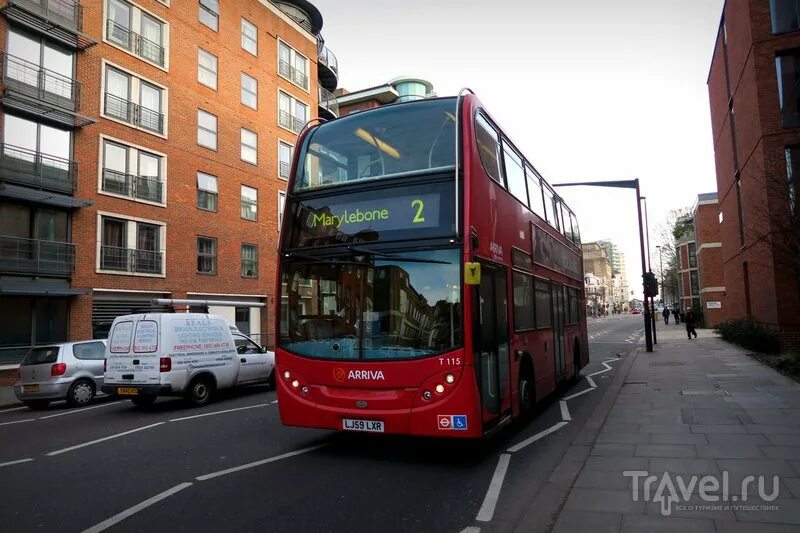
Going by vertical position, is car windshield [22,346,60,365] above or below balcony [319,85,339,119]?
below

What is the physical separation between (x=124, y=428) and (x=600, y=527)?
26.5 feet

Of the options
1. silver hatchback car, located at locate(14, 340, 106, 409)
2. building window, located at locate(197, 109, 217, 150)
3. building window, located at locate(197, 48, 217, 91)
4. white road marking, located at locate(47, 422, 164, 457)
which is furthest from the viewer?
building window, located at locate(197, 48, 217, 91)

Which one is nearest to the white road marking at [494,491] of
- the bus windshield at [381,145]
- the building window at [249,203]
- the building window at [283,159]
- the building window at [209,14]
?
the bus windshield at [381,145]

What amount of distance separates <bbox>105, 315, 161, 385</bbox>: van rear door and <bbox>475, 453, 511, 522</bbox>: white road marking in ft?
24.7

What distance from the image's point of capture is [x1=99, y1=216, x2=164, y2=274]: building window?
859 inches

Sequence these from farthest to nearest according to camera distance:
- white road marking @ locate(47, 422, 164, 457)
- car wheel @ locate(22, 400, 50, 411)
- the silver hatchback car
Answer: car wheel @ locate(22, 400, 50, 411) → the silver hatchback car → white road marking @ locate(47, 422, 164, 457)

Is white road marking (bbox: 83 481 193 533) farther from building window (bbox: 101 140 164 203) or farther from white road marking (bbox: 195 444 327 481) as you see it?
building window (bbox: 101 140 164 203)

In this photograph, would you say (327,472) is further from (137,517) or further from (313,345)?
(137,517)

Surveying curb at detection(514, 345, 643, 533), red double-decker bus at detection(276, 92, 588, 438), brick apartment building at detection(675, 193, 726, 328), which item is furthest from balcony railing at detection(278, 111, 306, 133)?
brick apartment building at detection(675, 193, 726, 328)

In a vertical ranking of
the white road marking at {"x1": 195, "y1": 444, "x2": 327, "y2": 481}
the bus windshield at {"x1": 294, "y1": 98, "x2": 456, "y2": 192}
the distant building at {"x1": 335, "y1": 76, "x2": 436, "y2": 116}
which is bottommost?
the white road marking at {"x1": 195, "y1": 444, "x2": 327, "y2": 481}

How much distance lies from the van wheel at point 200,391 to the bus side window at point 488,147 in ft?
25.9

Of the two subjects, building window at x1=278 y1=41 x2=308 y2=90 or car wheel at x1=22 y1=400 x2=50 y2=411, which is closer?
car wheel at x1=22 y1=400 x2=50 y2=411

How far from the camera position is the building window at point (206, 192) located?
2644 cm

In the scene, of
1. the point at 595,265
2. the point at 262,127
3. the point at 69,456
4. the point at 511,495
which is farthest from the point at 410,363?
the point at 595,265
